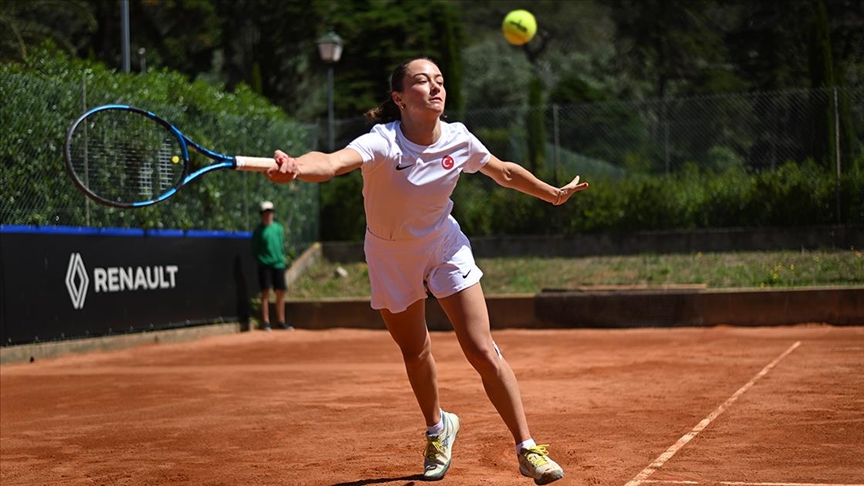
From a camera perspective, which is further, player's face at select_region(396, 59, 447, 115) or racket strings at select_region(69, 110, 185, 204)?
racket strings at select_region(69, 110, 185, 204)

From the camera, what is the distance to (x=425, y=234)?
535 centimetres

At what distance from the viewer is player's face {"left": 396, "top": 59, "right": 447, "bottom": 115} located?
5.25 m

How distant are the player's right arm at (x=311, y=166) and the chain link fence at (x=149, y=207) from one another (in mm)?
8436

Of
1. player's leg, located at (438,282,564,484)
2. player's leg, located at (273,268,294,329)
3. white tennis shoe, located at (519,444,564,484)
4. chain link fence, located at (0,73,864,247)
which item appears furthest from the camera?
player's leg, located at (273,268,294,329)

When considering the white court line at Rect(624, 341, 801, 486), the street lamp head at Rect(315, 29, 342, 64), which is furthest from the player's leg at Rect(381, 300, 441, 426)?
the street lamp head at Rect(315, 29, 342, 64)

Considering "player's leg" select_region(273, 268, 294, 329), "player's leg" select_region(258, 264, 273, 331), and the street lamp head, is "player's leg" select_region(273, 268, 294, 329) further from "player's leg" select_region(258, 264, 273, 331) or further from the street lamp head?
the street lamp head

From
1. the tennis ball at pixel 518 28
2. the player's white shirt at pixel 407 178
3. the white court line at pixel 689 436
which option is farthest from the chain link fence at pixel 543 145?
the player's white shirt at pixel 407 178

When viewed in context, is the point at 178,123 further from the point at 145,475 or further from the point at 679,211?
the point at 145,475

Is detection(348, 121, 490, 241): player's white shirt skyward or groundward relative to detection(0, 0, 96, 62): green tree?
groundward

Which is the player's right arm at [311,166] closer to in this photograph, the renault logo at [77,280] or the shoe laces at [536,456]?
the shoe laces at [536,456]

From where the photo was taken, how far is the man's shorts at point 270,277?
53.9 ft

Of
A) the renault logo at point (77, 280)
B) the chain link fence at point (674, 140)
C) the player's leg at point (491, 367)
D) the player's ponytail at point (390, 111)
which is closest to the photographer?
the player's leg at point (491, 367)

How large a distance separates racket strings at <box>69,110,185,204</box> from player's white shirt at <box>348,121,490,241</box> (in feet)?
27.5

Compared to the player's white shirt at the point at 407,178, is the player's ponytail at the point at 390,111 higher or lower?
higher
